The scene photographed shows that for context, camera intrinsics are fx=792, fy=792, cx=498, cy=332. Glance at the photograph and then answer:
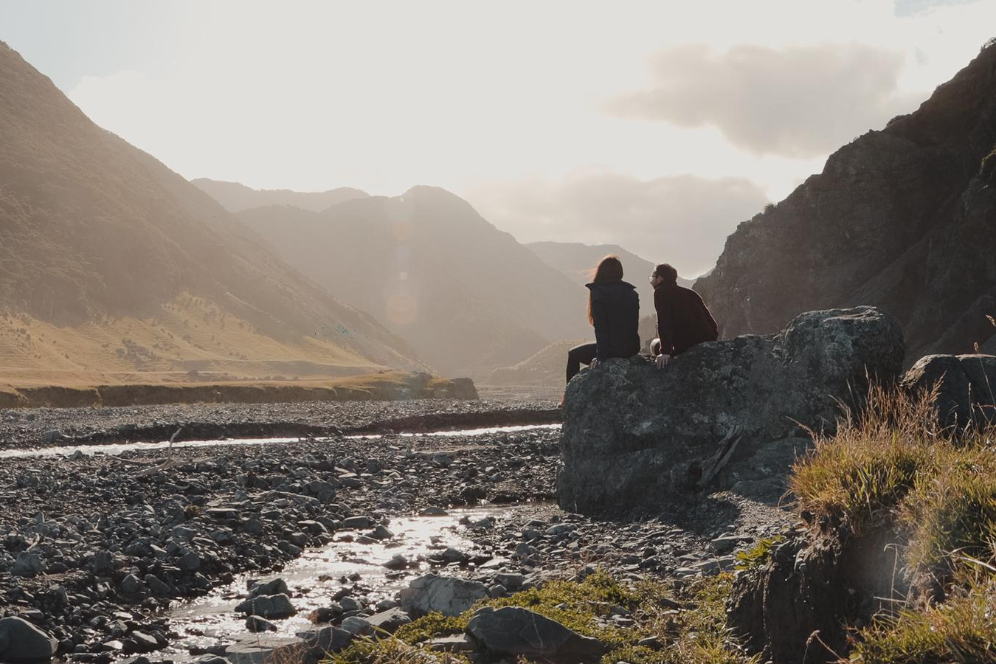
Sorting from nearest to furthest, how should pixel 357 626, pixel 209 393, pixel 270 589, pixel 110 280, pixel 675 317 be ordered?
pixel 357 626, pixel 270 589, pixel 675 317, pixel 209 393, pixel 110 280

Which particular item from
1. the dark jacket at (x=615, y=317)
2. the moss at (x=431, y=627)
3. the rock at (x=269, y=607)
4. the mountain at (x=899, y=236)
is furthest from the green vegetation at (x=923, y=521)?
the mountain at (x=899, y=236)

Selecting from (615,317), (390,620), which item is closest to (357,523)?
(615,317)

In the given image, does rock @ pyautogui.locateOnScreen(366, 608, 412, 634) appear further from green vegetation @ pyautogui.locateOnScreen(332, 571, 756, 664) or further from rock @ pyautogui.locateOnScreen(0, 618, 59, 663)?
rock @ pyautogui.locateOnScreen(0, 618, 59, 663)

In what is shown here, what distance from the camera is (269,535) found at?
13.7 m

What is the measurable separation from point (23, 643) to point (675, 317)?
36.6 feet

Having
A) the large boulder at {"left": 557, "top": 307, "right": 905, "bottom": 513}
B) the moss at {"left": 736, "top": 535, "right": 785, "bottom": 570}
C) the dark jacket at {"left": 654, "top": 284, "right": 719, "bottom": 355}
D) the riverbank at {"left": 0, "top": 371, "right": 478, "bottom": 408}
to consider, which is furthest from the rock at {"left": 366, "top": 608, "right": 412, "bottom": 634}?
the riverbank at {"left": 0, "top": 371, "right": 478, "bottom": 408}

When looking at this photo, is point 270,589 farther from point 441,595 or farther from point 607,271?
point 607,271

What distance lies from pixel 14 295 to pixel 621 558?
152 meters

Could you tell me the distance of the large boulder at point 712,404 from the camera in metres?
13.0

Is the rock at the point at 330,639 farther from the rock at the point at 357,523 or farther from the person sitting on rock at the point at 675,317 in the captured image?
the person sitting on rock at the point at 675,317

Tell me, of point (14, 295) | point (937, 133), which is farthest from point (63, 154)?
point (937, 133)

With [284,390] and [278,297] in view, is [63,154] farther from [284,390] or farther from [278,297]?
[284,390]

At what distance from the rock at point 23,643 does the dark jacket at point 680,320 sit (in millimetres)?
10473

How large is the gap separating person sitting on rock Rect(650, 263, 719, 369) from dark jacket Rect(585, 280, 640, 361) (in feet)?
1.59
